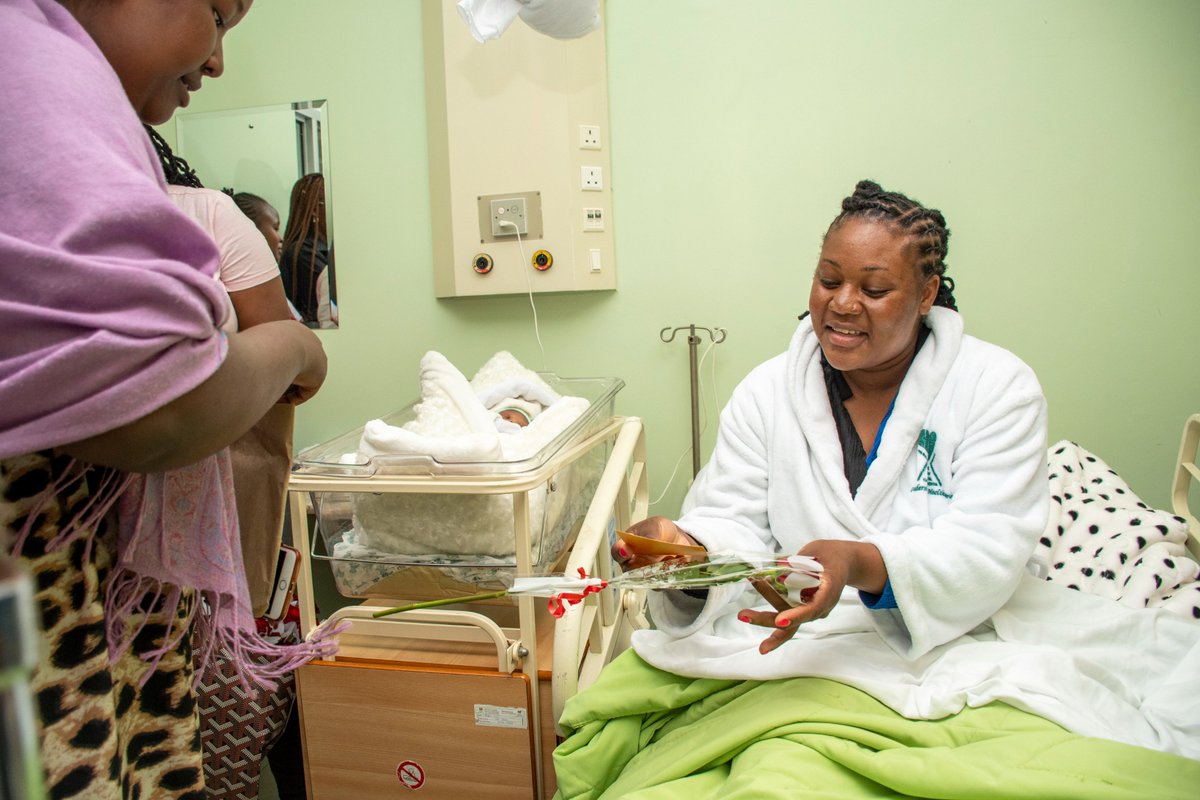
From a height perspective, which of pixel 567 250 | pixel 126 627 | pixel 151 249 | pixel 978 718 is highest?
pixel 567 250

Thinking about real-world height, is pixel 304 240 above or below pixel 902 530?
above

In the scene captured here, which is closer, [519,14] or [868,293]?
[868,293]

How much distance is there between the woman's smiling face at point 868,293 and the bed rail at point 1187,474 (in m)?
0.96

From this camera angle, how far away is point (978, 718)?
1.11m

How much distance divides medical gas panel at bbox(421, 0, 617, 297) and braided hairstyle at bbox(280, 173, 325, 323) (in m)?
0.45

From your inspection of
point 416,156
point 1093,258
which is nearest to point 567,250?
point 416,156

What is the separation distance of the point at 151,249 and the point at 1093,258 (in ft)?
8.38

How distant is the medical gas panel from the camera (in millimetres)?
2412

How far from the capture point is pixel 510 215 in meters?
2.48

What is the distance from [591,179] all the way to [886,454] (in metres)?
1.40

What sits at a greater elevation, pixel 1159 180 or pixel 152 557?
pixel 1159 180

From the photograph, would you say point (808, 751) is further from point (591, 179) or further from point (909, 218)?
point (591, 179)

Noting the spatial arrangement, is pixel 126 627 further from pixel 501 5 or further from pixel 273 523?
pixel 501 5

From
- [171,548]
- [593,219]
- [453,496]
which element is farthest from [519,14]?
[171,548]
